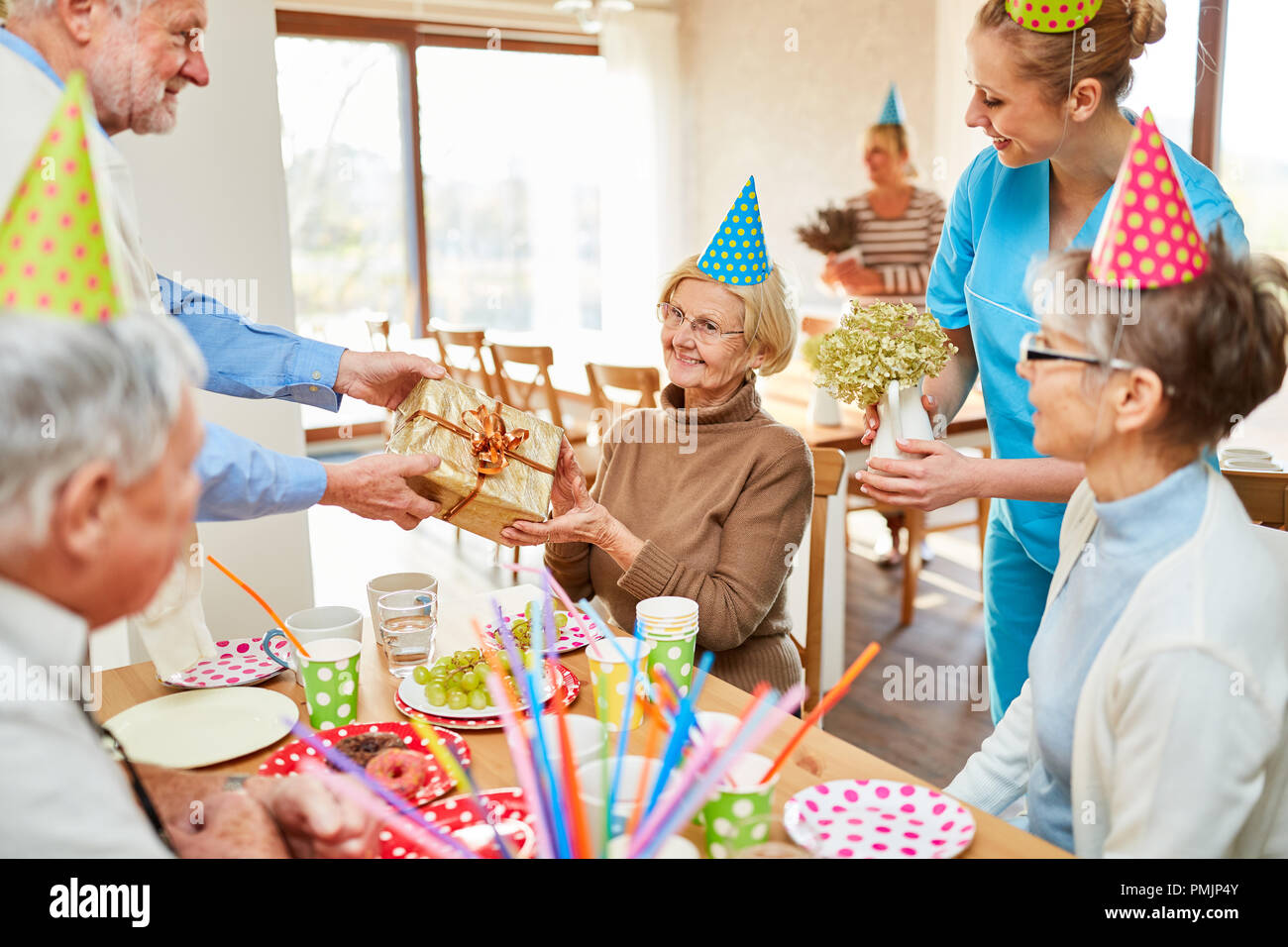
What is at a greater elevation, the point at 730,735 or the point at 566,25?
the point at 566,25

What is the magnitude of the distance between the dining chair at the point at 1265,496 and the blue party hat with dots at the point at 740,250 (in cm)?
105

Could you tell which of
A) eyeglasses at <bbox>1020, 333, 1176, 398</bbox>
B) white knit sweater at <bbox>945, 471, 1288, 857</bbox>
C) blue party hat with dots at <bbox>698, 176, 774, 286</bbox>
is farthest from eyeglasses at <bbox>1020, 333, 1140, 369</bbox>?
blue party hat with dots at <bbox>698, 176, 774, 286</bbox>

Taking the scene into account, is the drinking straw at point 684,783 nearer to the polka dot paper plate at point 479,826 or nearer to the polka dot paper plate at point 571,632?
the polka dot paper plate at point 479,826

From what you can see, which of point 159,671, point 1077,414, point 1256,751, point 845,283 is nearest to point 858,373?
point 1077,414

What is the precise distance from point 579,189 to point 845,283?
3081mm

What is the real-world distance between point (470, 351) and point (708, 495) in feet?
11.6

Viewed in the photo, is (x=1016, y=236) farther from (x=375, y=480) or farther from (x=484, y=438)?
(x=375, y=480)

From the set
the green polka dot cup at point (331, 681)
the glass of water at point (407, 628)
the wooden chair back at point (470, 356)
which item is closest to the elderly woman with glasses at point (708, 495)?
the glass of water at point (407, 628)

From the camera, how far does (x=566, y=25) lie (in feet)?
24.6

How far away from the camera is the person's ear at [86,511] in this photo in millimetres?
776

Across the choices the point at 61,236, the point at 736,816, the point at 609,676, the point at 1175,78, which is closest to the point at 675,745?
the point at 736,816
